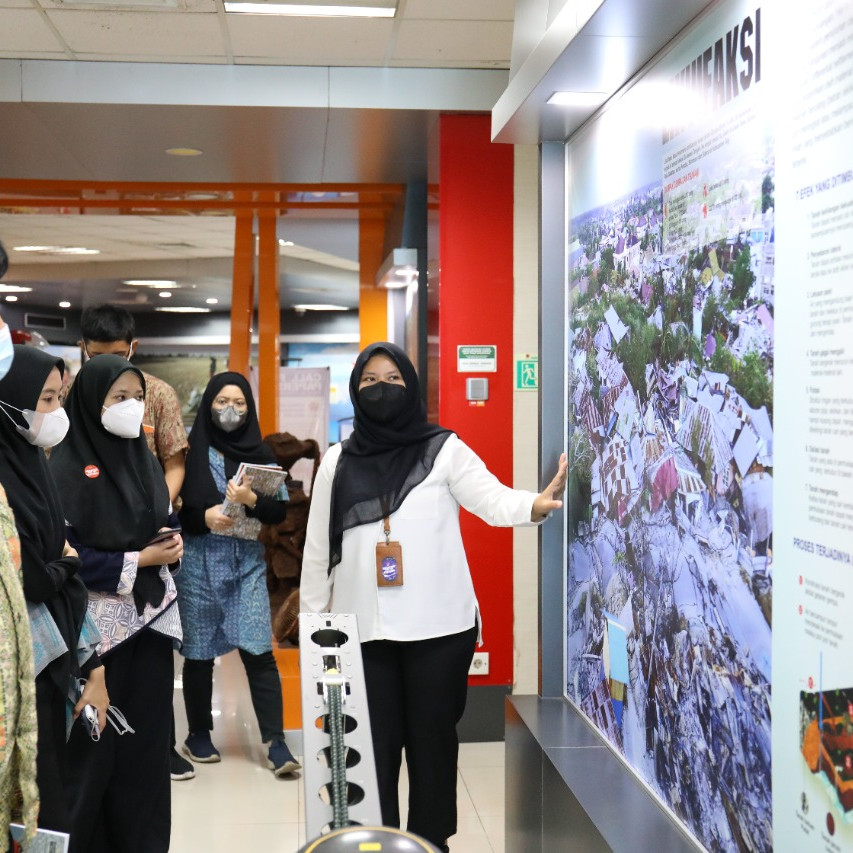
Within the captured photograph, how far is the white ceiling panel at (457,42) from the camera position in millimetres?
4066

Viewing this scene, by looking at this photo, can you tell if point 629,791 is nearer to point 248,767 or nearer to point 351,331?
point 248,767

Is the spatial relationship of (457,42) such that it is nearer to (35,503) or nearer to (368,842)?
(35,503)

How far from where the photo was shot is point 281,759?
443 centimetres

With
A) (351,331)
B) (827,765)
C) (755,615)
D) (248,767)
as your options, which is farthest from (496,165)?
(351,331)

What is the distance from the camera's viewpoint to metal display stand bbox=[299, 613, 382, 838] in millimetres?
2014

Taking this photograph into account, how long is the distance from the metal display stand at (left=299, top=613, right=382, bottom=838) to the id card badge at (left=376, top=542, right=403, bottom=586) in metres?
0.75

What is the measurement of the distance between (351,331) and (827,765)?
535 inches

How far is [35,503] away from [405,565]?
3.62 ft

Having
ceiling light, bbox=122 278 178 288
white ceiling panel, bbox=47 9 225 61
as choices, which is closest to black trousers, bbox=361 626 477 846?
white ceiling panel, bbox=47 9 225 61

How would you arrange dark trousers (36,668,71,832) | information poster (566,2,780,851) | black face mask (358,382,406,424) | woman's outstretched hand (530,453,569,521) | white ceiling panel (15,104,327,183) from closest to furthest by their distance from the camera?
information poster (566,2,780,851)
dark trousers (36,668,71,832)
woman's outstretched hand (530,453,569,521)
black face mask (358,382,406,424)
white ceiling panel (15,104,327,183)

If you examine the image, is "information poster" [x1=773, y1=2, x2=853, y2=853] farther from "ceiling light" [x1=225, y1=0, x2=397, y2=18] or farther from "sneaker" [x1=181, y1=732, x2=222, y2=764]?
"sneaker" [x1=181, y1=732, x2=222, y2=764]

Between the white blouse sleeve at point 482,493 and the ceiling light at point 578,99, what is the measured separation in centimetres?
102

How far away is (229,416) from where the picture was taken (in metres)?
4.39

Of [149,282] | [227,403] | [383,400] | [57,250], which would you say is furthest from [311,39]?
[149,282]
